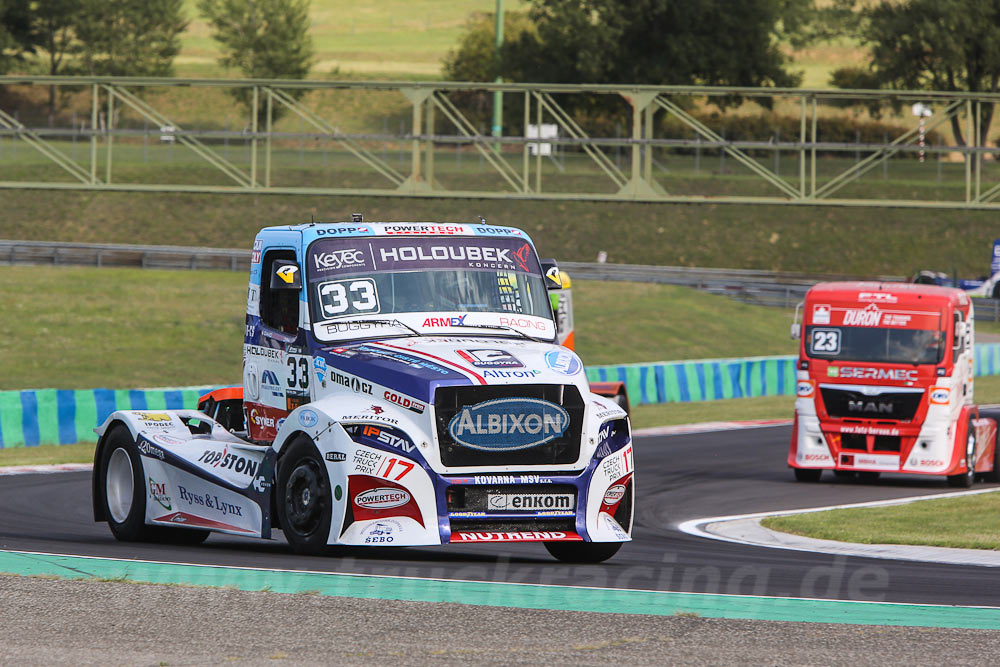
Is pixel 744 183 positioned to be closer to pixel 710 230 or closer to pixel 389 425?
pixel 710 230

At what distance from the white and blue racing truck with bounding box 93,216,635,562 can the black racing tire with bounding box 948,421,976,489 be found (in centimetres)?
1076

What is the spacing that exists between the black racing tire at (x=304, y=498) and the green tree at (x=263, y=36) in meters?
76.2

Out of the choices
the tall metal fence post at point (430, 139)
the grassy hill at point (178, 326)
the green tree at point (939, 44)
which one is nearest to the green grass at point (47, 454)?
the grassy hill at point (178, 326)

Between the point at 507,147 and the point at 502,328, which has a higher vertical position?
the point at 507,147

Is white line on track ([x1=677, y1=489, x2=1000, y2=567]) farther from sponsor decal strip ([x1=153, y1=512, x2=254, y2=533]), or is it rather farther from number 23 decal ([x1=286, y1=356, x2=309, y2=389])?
sponsor decal strip ([x1=153, y1=512, x2=254, y2=533])

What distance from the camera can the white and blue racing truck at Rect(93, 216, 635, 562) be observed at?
9828 millimetres

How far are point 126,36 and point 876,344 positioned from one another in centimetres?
7466

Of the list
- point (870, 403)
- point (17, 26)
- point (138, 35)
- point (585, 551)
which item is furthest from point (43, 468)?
point (138, 35)

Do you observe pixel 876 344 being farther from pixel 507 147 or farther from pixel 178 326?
pixel 507 147

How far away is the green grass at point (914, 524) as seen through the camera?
14.1 metres

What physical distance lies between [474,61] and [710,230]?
30954 mm

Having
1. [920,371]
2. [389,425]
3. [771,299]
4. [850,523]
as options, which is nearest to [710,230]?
[771,299]

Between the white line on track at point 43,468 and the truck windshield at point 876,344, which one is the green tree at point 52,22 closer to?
the white line on track at point 43,468

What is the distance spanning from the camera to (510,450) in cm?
995
